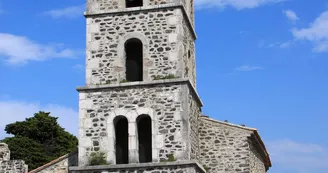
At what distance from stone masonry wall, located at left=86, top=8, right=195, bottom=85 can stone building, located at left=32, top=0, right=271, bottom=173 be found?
0.10 feet

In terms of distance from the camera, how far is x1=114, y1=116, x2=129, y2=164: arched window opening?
755 inches

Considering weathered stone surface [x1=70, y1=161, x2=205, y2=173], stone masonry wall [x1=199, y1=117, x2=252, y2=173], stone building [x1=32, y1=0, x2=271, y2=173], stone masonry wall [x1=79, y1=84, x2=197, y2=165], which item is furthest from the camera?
stone masonry wall [x1=199, y1=117, x2=252, y2=173]

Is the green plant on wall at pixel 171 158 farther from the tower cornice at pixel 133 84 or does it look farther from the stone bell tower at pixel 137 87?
the tower cornice at pixel 133 84

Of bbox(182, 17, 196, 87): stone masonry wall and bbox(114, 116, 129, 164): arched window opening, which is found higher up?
bbox(182, 17, 196, 87): stone masonry wall

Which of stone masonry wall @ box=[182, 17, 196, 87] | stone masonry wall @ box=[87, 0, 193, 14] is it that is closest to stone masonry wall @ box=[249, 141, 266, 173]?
stone masonry wall @ box=[182, 17, 196, 87]

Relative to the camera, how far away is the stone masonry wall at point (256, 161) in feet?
69.4

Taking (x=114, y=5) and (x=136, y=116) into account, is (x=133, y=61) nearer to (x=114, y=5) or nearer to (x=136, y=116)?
(x=114, y=5)

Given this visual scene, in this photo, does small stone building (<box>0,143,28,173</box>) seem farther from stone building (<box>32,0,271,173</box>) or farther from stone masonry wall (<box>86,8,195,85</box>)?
stone masonry wall (<box>86,8,195,85</box>)

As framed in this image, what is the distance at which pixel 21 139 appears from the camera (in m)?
40.3

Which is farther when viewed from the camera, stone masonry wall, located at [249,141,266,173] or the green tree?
the green tree

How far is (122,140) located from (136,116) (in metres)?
1.09

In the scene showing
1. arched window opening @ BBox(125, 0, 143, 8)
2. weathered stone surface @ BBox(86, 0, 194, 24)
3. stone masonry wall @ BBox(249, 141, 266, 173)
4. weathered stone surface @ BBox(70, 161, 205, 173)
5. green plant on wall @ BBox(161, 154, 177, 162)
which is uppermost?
arched window opening @ BBox(125, 0, 143, 8)

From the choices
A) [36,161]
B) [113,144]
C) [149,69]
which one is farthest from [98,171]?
[36,161]

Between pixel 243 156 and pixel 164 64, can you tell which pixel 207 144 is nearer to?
pixel 243 156
